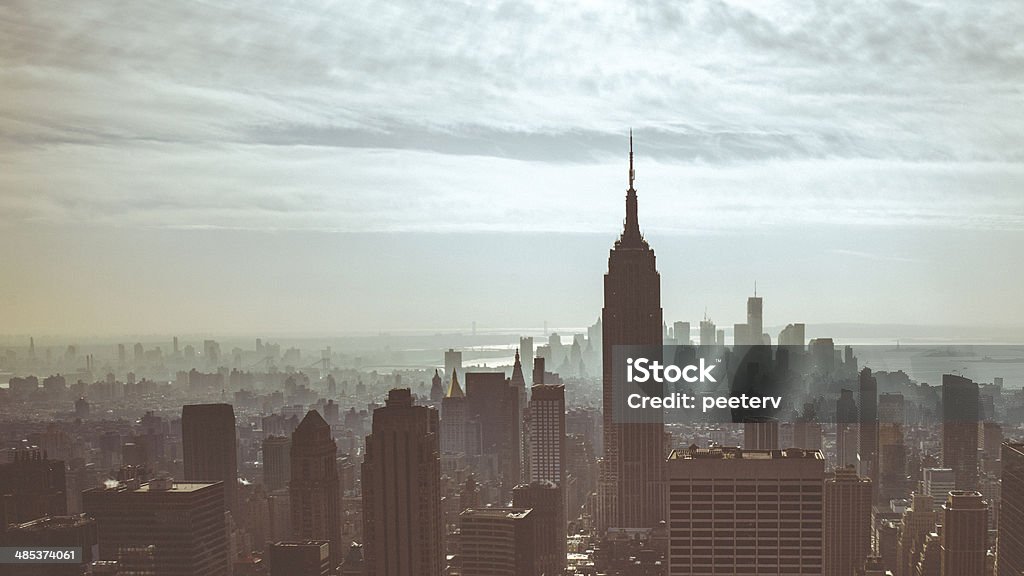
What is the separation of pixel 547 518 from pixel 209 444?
15.8 feet

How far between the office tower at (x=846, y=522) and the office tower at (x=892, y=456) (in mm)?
426

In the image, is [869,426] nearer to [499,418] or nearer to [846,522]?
[846,522]

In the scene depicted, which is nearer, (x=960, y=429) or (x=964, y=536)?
(x=960, y=429)

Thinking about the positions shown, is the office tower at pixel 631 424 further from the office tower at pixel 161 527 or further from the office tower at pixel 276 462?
the office tower at pixel 161 527

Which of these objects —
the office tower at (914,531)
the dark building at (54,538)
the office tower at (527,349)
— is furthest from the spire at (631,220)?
the dark building at (54,538)

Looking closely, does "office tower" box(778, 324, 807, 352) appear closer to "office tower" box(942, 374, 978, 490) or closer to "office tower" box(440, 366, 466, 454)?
"office tower" box(942, 374, 978, 490)

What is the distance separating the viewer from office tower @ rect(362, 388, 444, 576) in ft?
30.5

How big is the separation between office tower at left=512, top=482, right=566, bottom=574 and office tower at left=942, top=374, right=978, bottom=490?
476 centimetres

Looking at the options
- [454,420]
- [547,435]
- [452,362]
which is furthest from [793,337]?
[547,435]

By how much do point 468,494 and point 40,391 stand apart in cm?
537

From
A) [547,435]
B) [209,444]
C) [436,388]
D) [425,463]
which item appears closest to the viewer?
[209,444]

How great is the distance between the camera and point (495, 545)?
10383 mm

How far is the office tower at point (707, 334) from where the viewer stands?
8393mm

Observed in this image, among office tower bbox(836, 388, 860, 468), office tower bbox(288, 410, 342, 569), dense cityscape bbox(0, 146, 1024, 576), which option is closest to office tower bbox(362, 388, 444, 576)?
dense cityscape bbox(0, 146, 1024, 576)
